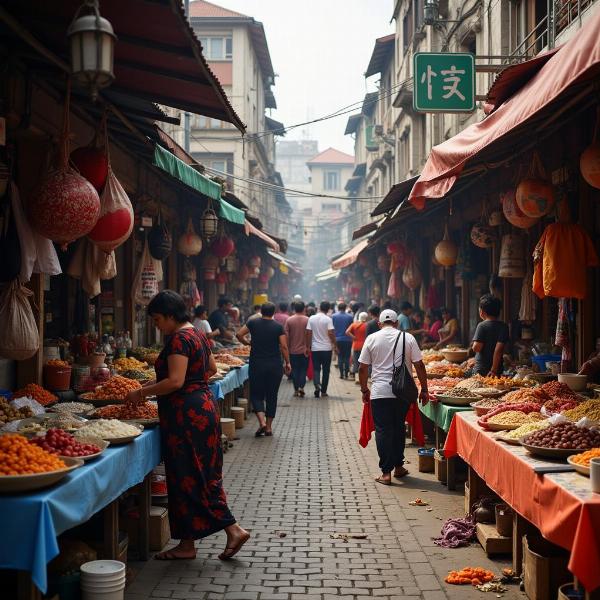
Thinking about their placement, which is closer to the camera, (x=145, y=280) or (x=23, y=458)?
(x=23, y=458)

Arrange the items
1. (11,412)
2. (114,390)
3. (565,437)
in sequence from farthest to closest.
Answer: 1. (114,390)
2. (11,412)
3. (565,437)

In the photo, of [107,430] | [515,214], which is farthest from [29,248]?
[515,214]

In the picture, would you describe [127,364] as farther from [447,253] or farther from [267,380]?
[447,253]

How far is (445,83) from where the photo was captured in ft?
35.2

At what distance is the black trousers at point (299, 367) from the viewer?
16.6 metres

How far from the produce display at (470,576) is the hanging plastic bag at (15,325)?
12.5 feet

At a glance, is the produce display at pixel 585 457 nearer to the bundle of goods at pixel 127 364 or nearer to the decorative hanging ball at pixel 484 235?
the bundle of goods at pixel 127 364

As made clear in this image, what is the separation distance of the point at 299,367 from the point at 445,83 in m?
7.87

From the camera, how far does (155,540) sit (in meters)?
6.45

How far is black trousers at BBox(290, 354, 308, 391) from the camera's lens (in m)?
16.6

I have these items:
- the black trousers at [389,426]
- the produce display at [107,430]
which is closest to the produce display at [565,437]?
the produce display at [107,430]

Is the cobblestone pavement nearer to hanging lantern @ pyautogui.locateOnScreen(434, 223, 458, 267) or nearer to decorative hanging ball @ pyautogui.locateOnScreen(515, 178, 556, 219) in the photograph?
decorative hanging ball @ pyautogui.locateOnScreen(515, 178, 556, 219)

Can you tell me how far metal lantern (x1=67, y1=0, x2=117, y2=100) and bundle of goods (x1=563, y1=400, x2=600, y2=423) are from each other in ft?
14.6

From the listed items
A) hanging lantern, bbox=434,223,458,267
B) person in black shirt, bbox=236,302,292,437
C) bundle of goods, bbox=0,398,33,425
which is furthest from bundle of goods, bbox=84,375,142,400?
hanging lantern, bbox=434,223,458,267
